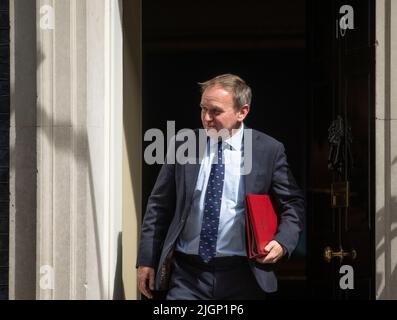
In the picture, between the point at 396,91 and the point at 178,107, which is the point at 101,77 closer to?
the point at 396,91

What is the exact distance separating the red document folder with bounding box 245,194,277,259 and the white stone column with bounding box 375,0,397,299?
0.73 m

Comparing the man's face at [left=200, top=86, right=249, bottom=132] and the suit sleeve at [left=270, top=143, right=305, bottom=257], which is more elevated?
the man's face at [left=200, top=86, right=249, bottom=132]

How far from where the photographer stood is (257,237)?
570 cm

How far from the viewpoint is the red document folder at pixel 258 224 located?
5.70 m

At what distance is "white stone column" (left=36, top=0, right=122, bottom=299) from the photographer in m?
5.88

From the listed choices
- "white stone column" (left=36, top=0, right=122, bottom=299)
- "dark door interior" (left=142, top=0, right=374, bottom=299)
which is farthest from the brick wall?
"dark door interior" (left=142, top=0, right=374, bottom=299)

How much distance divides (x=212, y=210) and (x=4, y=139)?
165 centimetres

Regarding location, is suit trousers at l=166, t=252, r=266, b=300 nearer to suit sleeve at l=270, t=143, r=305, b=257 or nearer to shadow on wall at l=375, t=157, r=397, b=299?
suit sleeve at l=270, t=143, r=305, b=257

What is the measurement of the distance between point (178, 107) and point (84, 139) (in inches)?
211

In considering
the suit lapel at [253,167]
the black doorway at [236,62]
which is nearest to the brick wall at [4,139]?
the suit lapel at [253,167]

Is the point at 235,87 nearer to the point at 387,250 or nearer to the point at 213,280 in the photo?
the point at 213,280

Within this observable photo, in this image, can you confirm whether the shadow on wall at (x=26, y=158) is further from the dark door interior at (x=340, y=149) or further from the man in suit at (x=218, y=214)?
the dark door interior at (x=340, y=149)

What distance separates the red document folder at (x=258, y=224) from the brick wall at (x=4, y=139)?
1.81m
